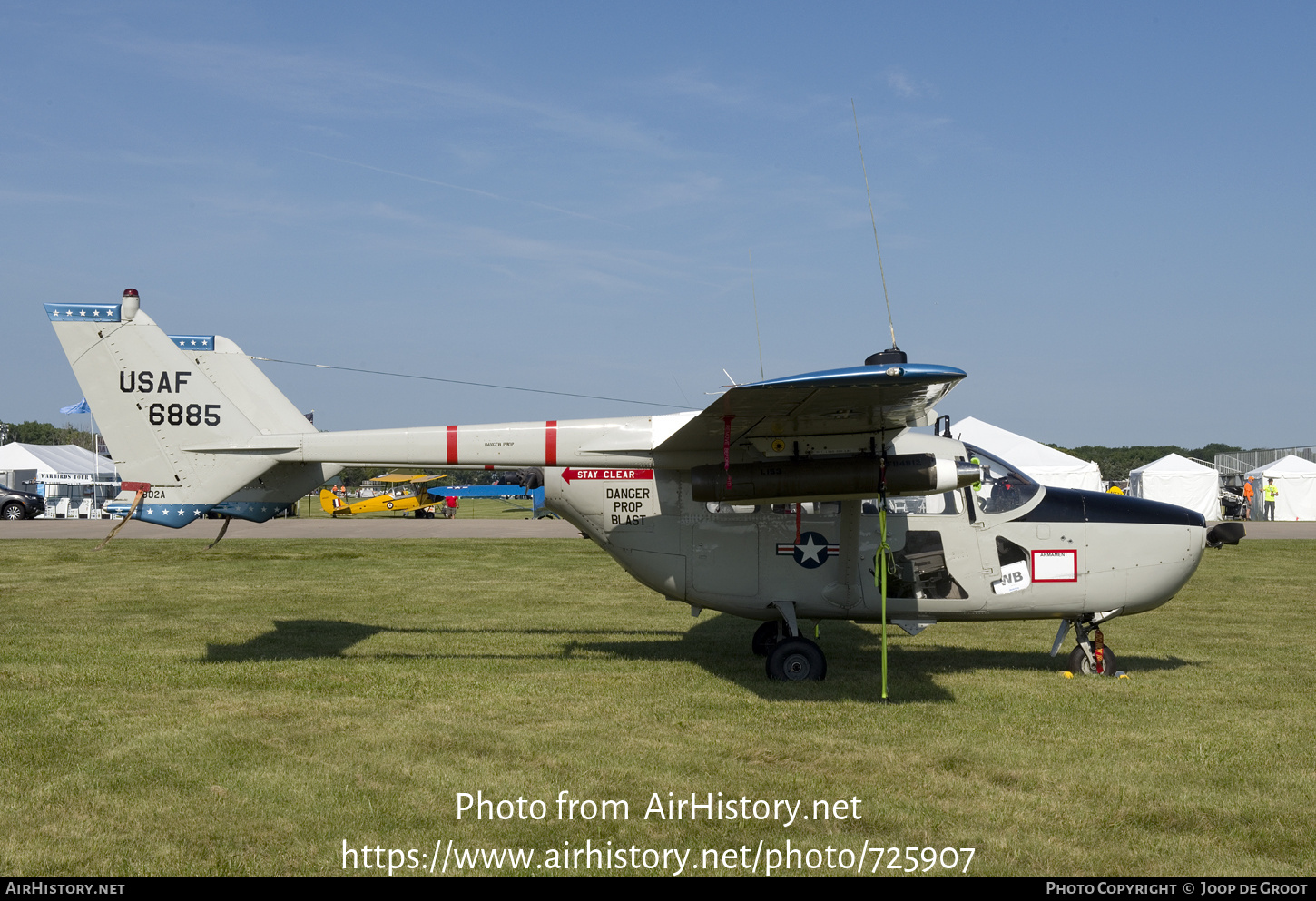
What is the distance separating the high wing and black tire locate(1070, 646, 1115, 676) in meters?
3.07

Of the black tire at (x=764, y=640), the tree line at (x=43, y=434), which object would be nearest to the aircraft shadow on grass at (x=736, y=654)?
the black tire at (x=764, y=640)

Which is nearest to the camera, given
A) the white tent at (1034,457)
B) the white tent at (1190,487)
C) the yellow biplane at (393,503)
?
the white tent at (1034,457)

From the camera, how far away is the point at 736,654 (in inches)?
432

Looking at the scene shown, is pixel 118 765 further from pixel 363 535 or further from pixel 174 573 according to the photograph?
pixel 363 535

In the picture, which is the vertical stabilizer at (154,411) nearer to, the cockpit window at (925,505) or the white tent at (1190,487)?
the cockpit window at (925,505)

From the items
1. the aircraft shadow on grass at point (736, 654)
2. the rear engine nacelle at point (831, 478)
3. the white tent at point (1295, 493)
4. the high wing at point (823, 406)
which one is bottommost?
the aircraft shadow on grass at point (736, 654)

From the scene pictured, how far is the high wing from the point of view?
22.9 ft

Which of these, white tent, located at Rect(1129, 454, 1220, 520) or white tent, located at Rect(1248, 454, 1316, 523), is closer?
white tent, located at Rect(1129, 454, 1220, 520)

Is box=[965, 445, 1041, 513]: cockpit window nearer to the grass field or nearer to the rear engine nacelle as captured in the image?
the rear engine nacelle

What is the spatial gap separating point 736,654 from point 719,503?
2.33m

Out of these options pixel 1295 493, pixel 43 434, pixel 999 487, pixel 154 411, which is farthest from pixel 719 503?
pixel 43 434

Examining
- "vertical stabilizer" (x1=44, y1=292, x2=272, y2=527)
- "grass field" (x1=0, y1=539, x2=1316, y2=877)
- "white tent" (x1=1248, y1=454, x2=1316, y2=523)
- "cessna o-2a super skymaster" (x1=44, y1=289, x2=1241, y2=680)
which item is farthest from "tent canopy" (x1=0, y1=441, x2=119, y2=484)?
"white tent" (x1=1248, y1=454, x2=1316, y2=523)

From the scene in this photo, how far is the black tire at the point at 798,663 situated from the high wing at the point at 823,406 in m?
2.10

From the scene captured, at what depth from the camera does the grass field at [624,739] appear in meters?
5.27
